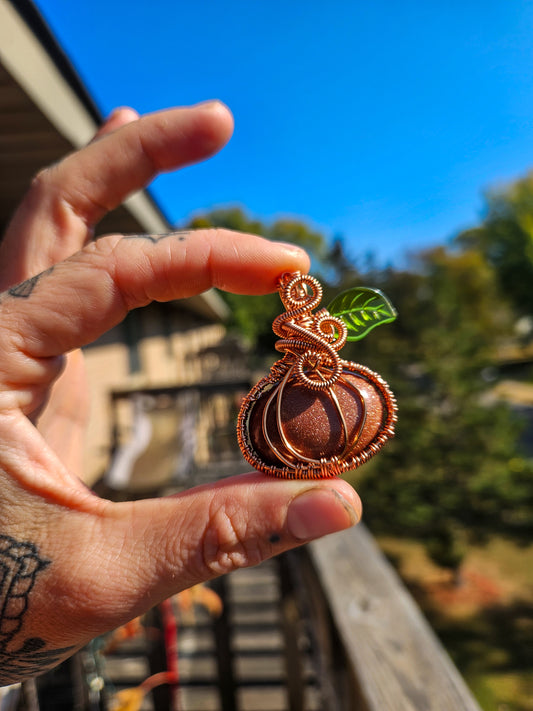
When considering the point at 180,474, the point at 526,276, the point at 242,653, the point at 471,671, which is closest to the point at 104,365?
the point at 180,474

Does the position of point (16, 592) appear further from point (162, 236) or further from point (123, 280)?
point (162, 236)

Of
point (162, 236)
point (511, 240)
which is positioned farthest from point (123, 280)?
point (511, 240)

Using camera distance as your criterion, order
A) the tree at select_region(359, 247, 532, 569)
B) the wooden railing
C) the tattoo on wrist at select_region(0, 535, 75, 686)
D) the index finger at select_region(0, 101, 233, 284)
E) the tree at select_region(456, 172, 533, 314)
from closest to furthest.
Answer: the tattoo on wrist at select_region(0, 535, 75, 686) → the wooden railing → the index finger at select_region(0, 101, 233, 284) → the tree at select_region(359, 247, 532, 569) → the tree at select_region(456, 172, 533, 314)

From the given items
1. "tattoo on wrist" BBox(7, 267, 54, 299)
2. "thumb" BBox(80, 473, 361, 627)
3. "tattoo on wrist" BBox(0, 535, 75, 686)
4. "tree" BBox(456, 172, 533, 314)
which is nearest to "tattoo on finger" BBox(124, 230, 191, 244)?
"tattoo on wrist" BBox(7, 267, 54, 299)

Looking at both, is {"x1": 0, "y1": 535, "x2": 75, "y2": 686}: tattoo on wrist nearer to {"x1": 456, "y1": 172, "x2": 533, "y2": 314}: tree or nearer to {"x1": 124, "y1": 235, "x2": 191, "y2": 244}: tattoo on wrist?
{"x1": 124, "y1": 235, "x2": 191, "y2": 244}: tattoo on wrist

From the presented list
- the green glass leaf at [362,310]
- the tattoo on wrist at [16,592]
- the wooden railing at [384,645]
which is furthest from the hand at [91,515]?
the wooden railing at [384,645]

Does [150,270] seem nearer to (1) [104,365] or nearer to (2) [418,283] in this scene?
(1) [104,365]
